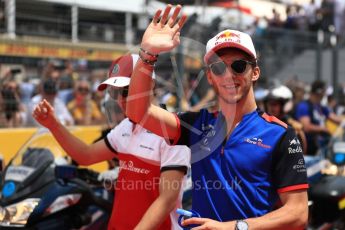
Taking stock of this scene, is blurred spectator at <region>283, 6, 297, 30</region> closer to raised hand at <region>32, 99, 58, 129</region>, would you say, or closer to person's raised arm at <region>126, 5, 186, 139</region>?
raised hand at <region>32, 99, 58, 129</region>

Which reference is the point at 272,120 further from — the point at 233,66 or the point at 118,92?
the point at 118,92

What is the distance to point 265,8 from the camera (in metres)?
14.1

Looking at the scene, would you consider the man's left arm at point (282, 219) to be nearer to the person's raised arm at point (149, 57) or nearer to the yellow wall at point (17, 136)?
the person's raised arm at point (149, 57)

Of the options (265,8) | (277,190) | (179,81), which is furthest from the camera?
(265,8)

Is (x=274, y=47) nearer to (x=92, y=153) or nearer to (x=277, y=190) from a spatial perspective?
(x=92, y=153)

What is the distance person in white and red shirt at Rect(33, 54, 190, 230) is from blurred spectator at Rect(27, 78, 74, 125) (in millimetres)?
3497

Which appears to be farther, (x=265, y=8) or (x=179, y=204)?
(x=265, y=8)

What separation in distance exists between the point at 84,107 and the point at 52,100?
2.10 metres

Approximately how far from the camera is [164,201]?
2.95 metres

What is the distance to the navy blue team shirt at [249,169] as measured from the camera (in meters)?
2.40

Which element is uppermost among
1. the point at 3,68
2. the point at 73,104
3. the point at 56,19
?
the point at 56,19

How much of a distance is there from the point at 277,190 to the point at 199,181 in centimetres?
36

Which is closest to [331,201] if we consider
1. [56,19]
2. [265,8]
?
[56,19]

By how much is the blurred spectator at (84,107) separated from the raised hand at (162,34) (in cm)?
678
